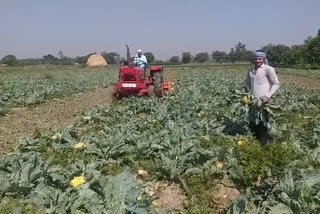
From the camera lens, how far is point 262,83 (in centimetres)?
799

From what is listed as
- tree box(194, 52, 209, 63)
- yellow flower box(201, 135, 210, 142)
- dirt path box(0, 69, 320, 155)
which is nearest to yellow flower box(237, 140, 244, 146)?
yellow flower box(201, 135, 210, 142)

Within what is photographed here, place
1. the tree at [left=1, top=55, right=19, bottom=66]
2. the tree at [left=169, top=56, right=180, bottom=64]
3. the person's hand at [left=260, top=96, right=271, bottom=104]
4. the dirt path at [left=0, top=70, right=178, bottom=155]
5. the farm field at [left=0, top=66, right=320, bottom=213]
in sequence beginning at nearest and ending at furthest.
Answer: the farm field at [left=0, top=66, right=320, bottom=213] < the person's hand at [left=260, top=96, right=271, bottom=104] < the dirt path at [left=0, top=70, right=178, bottom=155] < the tree at [left=1, top=55, right=19, bottom=66] < the tree at [left=169, top=56, right=180, bottom=64]

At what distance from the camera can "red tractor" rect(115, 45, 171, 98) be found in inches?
579

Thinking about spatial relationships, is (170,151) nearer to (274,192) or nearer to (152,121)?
(274,192)

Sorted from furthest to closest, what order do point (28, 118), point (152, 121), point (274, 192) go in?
point (28, 118) → point (152, 121) → point (274, 192)

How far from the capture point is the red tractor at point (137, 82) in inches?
579

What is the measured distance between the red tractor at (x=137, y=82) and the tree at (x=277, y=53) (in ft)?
272

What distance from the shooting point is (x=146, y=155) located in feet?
22.4

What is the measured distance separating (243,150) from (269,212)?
2.01 meters

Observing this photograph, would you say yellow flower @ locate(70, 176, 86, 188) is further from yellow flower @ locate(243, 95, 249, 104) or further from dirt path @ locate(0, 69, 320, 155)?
yellow flower @ locate(243, 95, 249, 104)

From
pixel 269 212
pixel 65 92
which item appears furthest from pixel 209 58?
pixel 269 212

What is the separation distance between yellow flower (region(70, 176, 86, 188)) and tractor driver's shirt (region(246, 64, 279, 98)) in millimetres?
4063

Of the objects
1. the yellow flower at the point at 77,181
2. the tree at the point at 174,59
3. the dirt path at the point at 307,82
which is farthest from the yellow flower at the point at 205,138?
the tree at the point at 174,59

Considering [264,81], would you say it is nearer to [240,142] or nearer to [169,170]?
[240,142]
